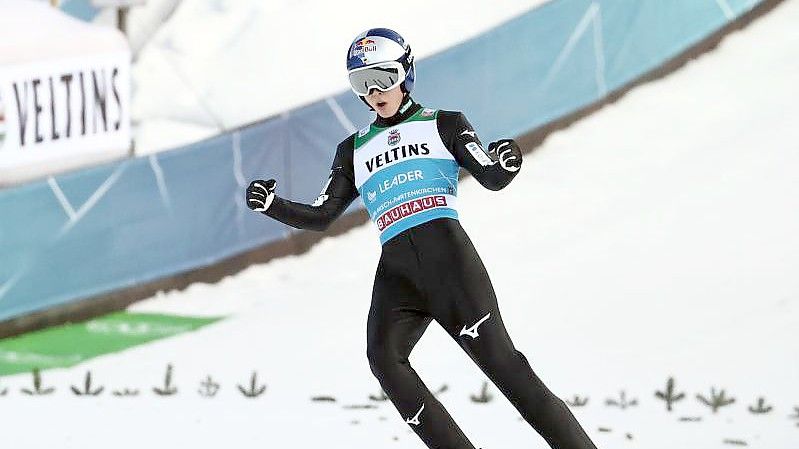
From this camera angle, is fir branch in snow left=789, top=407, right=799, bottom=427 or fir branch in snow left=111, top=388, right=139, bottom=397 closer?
fir branch in snow left=789, top=407, right=799, bottom=427

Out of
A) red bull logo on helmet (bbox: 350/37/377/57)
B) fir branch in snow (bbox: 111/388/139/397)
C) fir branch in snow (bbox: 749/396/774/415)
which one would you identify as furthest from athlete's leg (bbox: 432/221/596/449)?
fir branch in snow (bbox: 111/388/139/397)

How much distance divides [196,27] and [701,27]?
148 inches

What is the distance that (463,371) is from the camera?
620 cm

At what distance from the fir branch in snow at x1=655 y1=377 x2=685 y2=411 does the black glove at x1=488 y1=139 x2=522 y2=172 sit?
2185mm

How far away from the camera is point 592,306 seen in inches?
A: 265

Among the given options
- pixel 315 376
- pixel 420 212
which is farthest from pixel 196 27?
pixel 420 212

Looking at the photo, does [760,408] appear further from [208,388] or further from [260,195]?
[260,195]

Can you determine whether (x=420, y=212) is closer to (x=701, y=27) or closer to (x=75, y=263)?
(x=75, y=263)

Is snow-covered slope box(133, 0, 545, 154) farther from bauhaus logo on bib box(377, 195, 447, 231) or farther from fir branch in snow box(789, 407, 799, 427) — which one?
bauhaus logo on bib box(377, 195, 447, 231)

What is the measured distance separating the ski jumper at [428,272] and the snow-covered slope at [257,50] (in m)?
4.33

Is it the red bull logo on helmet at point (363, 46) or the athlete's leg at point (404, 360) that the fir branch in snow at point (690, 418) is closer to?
the athlete's leg at point (404, 360)

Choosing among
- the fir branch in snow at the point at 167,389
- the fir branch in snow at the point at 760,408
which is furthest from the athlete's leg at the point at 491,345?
the fir branch in snow at the point at 167,389

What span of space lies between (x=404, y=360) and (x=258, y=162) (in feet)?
14.3

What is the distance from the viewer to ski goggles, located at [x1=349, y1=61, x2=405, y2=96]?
3.69 metres
